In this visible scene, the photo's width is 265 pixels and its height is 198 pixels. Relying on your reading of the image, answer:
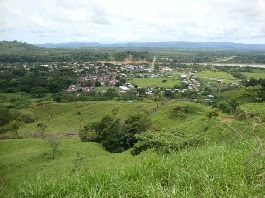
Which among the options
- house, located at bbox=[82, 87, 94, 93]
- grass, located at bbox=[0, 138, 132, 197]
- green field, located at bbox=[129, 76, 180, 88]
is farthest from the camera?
green field, located at bbox=[129, 76, 180, 88]

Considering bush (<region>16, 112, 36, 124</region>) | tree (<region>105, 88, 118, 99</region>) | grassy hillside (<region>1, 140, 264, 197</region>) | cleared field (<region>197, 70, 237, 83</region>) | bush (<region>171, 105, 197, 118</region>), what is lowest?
cleared field (<region>197, 70, 237, 83</region>)

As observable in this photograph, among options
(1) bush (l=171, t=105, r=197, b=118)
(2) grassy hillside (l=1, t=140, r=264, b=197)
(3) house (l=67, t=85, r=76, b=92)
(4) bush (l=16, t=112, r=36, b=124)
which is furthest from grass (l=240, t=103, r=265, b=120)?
(3) house (l=67, t=85, r=76, b=92)

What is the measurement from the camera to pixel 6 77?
10969cm

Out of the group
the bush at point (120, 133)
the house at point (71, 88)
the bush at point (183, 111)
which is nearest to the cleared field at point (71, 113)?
the bush at point (183, 111)

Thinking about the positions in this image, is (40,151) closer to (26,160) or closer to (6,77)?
(26,160)

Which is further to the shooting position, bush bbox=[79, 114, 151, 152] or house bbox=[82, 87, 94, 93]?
house bbox=[82, 87, 94, 93]

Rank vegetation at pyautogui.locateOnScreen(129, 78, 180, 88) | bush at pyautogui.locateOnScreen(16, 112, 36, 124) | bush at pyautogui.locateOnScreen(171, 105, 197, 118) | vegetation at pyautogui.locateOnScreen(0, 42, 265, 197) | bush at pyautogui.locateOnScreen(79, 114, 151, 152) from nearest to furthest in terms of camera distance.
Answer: vegetation at pyautogui.locateOnScreen(0, 42, 265, 197), bush at pyautogui.locateOnScreen(79, 114, 151, 152), bush at pyautogui.locateOnScreen(171, 105, 197, 118), bush at pyautogui.locateOnScreen(16, 112, 36, 124), vegetation at pyautogui.locateOnScreen(129, 78, 180, 88)

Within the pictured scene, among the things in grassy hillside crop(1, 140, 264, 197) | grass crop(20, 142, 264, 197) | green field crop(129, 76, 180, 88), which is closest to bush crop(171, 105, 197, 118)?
green field crop(129, 76, 180, 88)

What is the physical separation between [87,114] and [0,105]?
855 inches

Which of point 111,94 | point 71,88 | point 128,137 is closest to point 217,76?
point 111,94

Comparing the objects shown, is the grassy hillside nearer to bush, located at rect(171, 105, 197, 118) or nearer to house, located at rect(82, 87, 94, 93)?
bush, located at rect(171, 105, 197, 118)

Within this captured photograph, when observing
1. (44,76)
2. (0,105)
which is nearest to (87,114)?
(0,105)

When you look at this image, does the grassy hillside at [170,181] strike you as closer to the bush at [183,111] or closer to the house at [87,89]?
the bush at [183,111]

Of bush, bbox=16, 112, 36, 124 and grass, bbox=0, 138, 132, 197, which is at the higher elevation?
grass, bbox=0, 138, 132, 197
